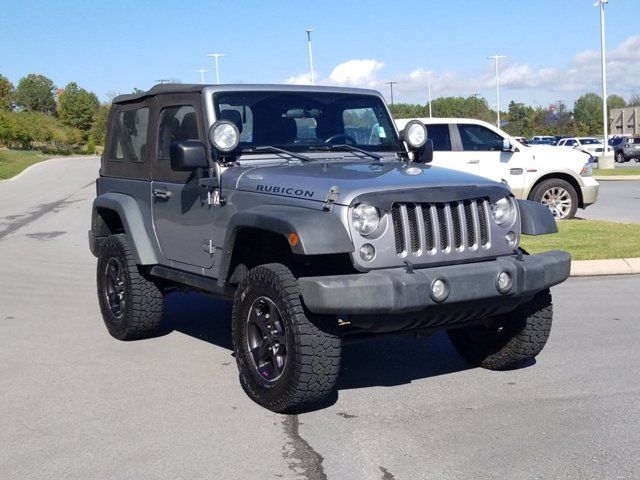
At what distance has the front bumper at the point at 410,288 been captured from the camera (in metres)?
4.67

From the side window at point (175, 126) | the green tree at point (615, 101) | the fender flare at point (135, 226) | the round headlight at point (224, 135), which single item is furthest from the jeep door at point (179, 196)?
the green tree at point (615, 101)

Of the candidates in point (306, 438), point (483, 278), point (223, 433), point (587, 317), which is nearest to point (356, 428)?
point (306, 438)

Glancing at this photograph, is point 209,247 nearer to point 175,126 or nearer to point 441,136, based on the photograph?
point 175,126

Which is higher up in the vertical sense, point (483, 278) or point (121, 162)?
point (121, 162)

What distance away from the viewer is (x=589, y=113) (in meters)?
102

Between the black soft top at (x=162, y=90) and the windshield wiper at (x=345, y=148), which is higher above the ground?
the black soft top at (x=162, y=90)

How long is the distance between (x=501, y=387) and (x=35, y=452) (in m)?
2.95

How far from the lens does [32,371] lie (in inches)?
254

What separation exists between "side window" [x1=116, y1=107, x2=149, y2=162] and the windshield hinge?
8.49ft

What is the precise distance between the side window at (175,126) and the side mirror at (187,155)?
40cm

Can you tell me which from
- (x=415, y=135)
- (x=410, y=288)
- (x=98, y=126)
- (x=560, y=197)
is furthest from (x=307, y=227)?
(x=98, y=126)

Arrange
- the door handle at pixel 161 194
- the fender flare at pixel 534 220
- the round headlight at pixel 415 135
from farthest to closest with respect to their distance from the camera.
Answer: the round headlight at pixel 415 135
the door handle at pixel 161 194
the fender flare at pixel 534 220

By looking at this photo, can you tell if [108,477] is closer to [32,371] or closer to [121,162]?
[32,371]

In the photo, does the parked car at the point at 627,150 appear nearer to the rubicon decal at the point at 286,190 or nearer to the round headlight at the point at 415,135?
the round headlight at the point at 415,135
